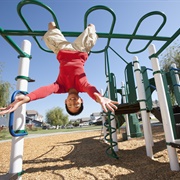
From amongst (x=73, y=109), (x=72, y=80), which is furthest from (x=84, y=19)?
(x=73, y=109)

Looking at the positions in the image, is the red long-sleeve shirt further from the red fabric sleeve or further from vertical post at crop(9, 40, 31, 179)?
vertical post at crop(9, 40, 31, 179)

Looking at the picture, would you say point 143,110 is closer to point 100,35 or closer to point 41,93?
point 100,35

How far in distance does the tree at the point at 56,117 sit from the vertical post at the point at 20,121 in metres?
50.5

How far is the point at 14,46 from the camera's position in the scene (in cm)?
228

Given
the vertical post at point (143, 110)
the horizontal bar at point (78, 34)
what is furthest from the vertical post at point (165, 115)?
the vertical post at point (143, 110)

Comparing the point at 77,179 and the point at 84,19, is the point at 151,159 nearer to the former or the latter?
the point at 77,179

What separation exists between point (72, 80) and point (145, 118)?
2.02 metres

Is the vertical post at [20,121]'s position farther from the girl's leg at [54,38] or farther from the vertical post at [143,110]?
the vertical post at [143,110]

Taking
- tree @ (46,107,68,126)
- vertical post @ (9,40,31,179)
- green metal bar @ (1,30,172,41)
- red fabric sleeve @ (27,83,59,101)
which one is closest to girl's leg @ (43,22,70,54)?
green metal bar @ (1,30,172,41)

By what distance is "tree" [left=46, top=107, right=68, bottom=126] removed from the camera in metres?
51.2

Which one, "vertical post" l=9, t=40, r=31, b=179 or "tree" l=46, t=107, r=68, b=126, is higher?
"tree" l=46, t=107, r=68, b=126

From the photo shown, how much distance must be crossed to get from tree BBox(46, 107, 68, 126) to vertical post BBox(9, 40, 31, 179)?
50509mm

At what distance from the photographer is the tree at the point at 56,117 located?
51.2m

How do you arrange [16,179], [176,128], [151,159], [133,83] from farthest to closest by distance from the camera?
1. [133,83]
2. [151,159]
3. [176,128]
4. [16,179]
